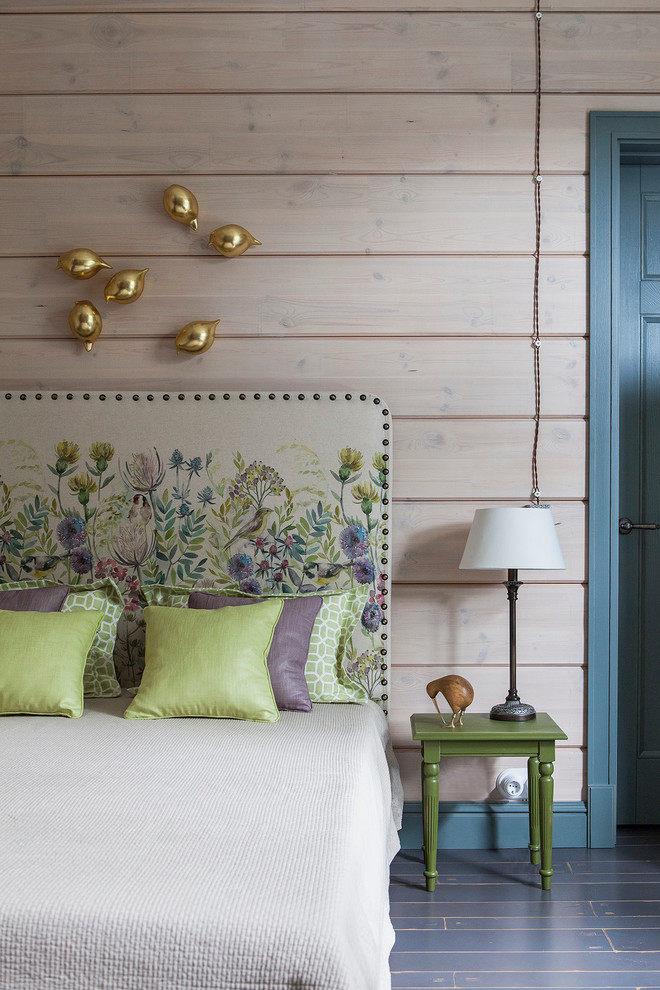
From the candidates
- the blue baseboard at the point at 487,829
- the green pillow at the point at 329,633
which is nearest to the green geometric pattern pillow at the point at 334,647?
the green pillow at the point at 329,633

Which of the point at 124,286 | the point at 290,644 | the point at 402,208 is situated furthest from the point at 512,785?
the point at 124,286

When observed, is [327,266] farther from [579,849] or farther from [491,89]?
[579,849]

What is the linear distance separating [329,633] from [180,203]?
1.50 metres

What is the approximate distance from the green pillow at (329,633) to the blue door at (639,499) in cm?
100

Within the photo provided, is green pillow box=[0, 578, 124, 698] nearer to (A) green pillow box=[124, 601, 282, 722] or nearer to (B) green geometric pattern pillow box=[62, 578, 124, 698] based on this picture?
(B) green geometric pattern pillow box=[62, 578, 124, 698]

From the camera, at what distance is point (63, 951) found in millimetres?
1117

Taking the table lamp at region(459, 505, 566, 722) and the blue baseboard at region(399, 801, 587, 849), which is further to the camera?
the blue baseboard at region(399, 801, 587, 849)

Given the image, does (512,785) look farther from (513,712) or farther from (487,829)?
(513,712)

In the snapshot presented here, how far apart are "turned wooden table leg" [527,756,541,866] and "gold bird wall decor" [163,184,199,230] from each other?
2.05 m

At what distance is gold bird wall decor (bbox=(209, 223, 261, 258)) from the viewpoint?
2705 mm

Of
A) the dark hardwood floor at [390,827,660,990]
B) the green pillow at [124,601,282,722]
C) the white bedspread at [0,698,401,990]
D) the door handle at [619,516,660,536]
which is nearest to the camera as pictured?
the white bedspread at [0,698,401,990]

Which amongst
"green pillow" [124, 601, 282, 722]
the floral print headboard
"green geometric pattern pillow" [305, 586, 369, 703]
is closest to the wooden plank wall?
the floral print headboard

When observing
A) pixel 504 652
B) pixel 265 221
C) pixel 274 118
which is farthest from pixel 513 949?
pixel 274 118

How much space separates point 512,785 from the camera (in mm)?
2678
